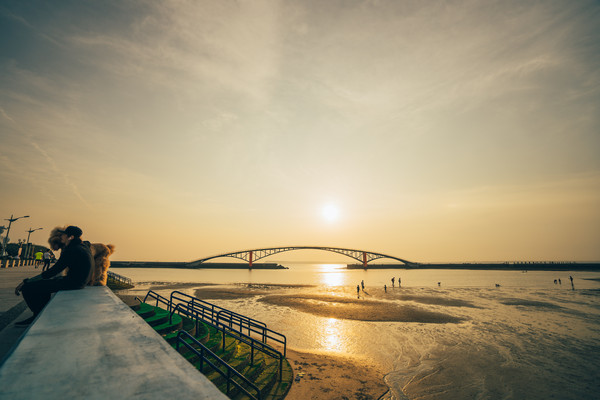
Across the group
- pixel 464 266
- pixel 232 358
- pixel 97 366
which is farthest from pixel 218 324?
pixel 464 266

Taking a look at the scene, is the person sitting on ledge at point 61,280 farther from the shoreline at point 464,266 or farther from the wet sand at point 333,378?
the shoreline at point 464,266

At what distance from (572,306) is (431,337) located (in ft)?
89.5

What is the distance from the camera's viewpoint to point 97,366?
6.32 feet

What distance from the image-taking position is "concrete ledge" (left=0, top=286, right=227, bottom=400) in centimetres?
158

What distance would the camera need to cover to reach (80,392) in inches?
63.3

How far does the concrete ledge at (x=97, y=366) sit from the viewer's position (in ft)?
5.17

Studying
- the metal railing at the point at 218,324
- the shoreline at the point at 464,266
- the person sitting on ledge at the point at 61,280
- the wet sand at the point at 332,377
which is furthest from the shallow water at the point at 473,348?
the shoreline at the point at 464,266

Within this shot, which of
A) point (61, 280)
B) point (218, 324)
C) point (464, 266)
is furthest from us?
point (464, 266)

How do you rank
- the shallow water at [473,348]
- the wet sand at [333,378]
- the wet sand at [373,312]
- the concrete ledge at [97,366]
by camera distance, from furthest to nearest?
the wet sand at [373,312]
the shallow water at [473,348]
the wet sand at [333,378]
the concrete ledge at [97,366]

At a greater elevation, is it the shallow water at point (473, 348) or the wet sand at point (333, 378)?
the wet sand at point (333, 378)

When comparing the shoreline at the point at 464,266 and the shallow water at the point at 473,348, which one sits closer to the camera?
the shallow water at the point at 473,348

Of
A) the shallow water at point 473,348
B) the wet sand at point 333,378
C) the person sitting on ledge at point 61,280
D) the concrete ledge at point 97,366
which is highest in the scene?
the person sitting on ledge at point 61,280

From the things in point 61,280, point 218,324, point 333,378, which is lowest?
point 333,378

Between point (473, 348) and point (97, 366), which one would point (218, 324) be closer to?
point (97, 366)
